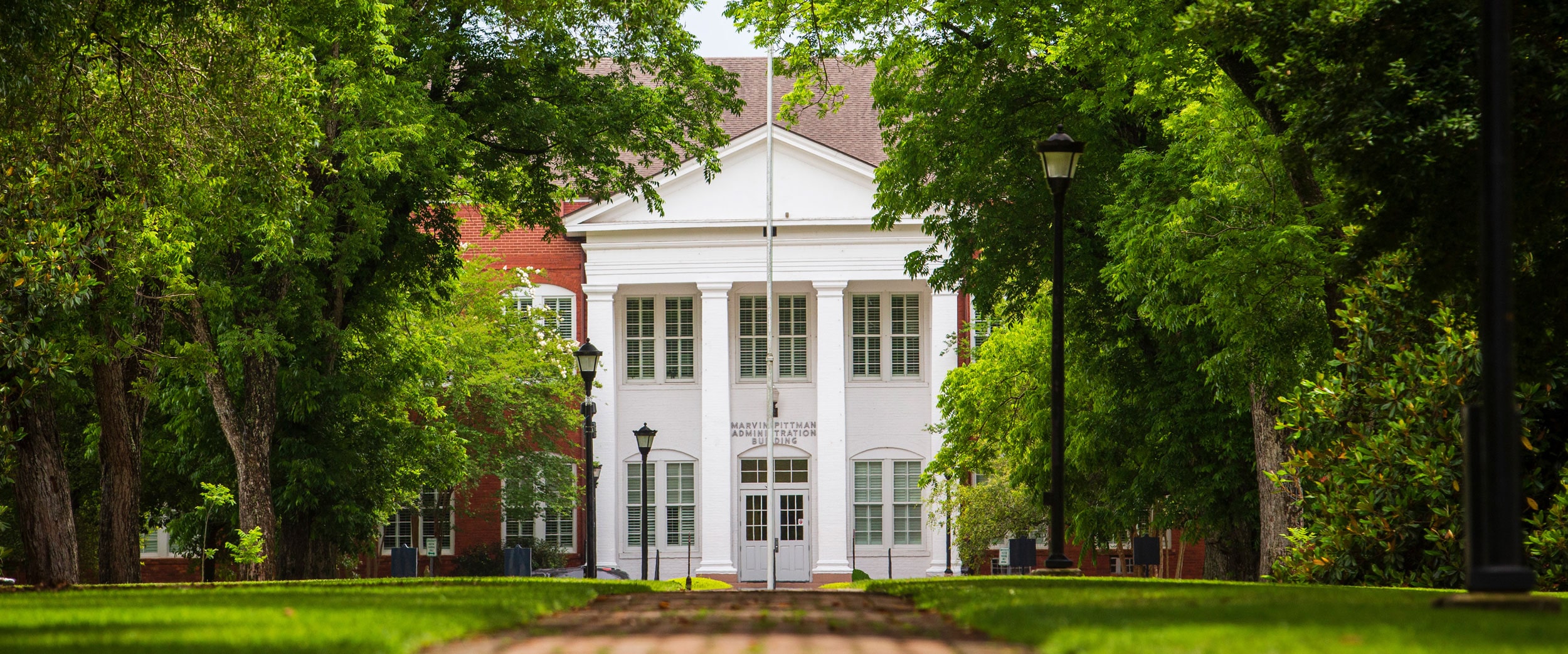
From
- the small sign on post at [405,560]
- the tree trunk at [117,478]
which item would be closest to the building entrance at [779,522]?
the small sign on post at [405,560]

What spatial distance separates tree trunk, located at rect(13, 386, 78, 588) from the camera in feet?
55.2

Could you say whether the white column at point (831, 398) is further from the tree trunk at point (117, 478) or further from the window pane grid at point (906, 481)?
the tree trunk at point (117, 478)

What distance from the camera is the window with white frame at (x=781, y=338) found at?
43.7 meters

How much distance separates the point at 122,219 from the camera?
15.4 metres

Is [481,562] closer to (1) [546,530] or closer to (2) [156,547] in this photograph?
(1) [546,530]

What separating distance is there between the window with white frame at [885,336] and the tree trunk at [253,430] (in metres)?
23.8

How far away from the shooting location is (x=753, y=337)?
144ft

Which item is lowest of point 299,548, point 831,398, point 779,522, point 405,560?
point 405,560

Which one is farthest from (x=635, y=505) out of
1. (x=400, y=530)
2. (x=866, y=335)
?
(x=866, y=335)

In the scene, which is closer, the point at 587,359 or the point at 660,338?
the point at 587,359

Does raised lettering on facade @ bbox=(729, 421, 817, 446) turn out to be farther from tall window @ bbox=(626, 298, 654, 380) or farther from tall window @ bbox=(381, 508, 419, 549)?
tall window @ bbox=(381, 508, 419, 549)

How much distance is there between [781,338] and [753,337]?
81cm

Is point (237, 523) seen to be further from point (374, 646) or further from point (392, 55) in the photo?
point (374, 646)

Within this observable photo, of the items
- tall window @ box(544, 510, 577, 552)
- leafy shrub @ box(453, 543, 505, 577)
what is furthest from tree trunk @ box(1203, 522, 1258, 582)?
tall window @ box(544, 510, 577, 552)
